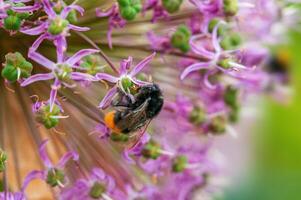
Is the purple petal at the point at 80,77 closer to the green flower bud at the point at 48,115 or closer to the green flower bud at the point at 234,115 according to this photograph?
the green flower bud at the point at 48,115

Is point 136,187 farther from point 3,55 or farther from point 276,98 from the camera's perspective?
point 276,98

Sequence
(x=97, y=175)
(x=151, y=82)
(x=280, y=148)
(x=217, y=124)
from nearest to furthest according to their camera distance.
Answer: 1. (x=151, y=82)
2. (x=97, y=175)
3. (x=217, y=124)
4. (x=280, y=148)

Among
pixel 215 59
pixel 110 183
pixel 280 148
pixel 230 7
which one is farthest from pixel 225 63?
pixel 280 148

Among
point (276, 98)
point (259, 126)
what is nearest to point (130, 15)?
point (276, 98)

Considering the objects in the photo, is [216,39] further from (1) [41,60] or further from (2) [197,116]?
(1) [41,60]

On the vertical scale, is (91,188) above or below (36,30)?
below

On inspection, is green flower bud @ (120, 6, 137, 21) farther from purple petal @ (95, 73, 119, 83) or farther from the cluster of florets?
purple petal @ (95, 73, 119, 83)

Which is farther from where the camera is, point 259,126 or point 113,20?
point 259,126
